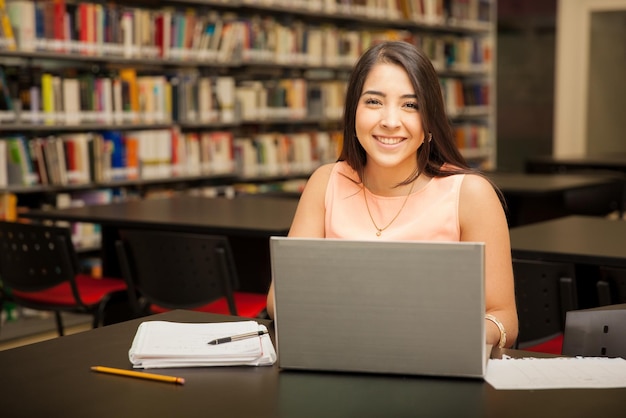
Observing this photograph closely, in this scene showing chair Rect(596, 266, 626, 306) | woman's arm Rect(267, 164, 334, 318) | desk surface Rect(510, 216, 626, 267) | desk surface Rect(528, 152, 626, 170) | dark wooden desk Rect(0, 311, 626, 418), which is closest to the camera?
dark wooden desk Rect(0, 311, 626, 418)

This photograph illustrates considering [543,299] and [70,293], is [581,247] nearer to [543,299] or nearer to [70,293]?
[543,299]

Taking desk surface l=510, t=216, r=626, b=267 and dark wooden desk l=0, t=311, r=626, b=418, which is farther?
desk surface l=510, t=216, r=626, b=267

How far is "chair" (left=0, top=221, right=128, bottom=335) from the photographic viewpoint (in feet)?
11.7

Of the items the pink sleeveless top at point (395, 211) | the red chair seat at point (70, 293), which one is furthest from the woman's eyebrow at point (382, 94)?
the red chair seat at point (70, 293)

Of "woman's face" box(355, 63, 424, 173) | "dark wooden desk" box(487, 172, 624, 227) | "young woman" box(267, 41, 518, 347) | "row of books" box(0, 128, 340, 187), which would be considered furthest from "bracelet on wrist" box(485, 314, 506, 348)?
"row of books" box(0, 128, 340, 187)

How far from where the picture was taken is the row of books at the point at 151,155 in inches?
203

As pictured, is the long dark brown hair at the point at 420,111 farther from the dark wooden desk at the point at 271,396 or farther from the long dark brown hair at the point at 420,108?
the dark wooden desk at the point at 271,396

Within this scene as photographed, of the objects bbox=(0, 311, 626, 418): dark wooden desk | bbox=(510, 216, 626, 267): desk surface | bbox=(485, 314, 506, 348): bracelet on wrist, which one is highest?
bbox=(0, 311, 626, 418): dark wooden desk

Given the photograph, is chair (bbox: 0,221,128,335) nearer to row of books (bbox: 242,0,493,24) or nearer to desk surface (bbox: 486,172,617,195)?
desk surface (bbox: 486,172,617,195)

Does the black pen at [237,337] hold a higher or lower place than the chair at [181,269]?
higher

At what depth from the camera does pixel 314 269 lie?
4.75ft

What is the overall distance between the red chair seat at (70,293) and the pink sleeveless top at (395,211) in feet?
5.62

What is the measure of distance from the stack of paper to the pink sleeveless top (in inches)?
20.4

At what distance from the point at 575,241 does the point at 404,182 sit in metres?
1.06
